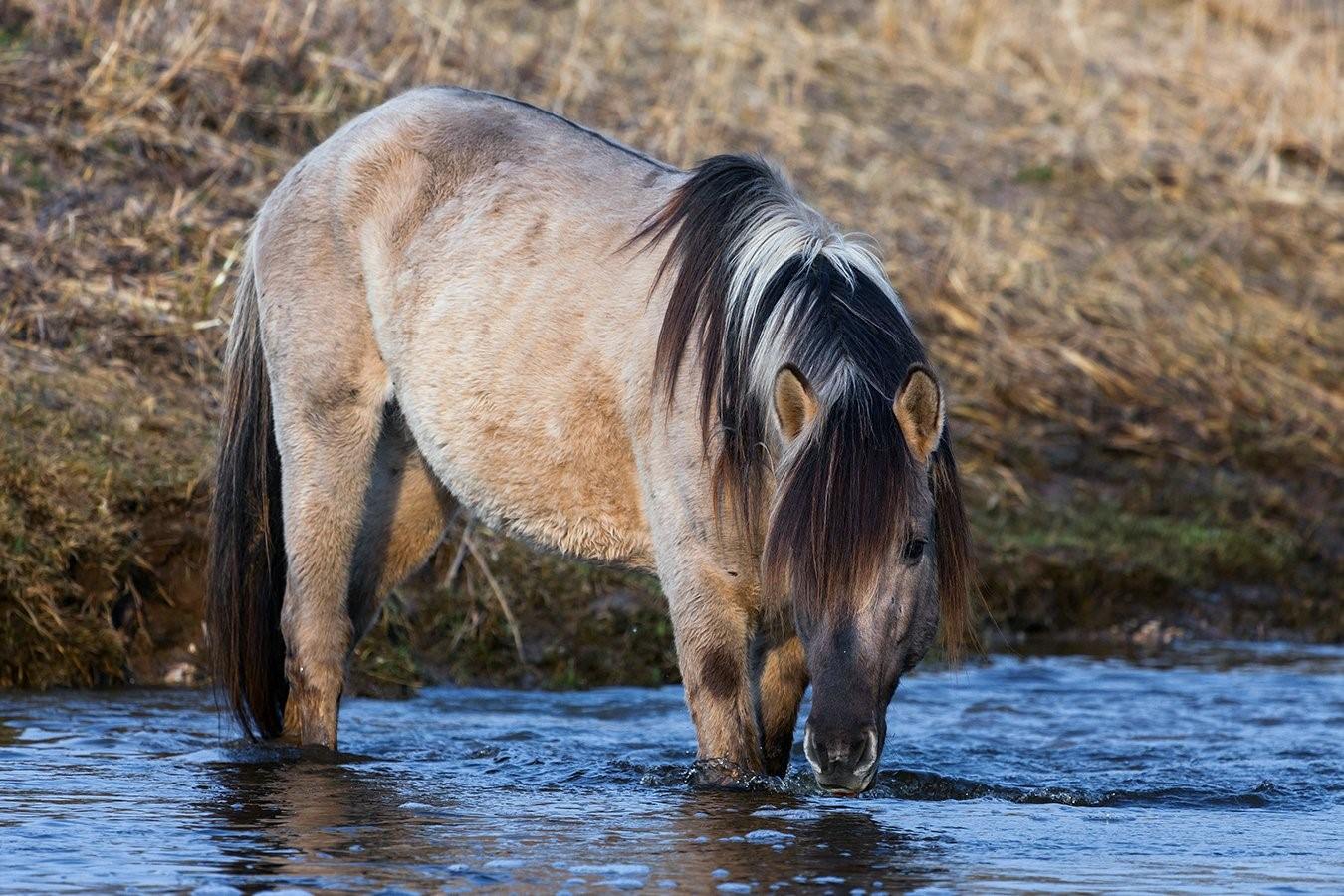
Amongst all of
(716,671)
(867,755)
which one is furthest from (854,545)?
(716,671)

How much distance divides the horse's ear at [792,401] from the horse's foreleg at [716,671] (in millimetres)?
557

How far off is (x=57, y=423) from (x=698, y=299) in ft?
11.1

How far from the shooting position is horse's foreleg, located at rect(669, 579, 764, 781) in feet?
15.2

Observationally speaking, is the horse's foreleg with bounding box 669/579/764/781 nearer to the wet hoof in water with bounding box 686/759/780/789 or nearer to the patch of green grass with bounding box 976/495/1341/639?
the wet hoof in water with bounding box 686/759/780/789

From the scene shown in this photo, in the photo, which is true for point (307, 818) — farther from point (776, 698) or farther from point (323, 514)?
point (323, 514)

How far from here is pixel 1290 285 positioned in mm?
11141

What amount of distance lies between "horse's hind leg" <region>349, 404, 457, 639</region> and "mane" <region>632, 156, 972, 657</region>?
136cm

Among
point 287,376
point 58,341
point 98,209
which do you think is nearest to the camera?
point 287,376

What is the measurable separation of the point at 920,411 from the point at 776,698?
1117 mm

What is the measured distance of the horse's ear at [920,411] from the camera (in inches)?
164

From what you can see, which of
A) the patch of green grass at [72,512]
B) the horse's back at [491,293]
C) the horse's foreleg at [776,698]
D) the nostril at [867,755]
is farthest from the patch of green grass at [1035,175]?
the nostril at [867,755]

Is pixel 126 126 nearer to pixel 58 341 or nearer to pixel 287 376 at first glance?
pixel 58 341

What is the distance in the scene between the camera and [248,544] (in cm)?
585

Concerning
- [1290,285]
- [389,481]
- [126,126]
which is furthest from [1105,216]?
[389,481]
